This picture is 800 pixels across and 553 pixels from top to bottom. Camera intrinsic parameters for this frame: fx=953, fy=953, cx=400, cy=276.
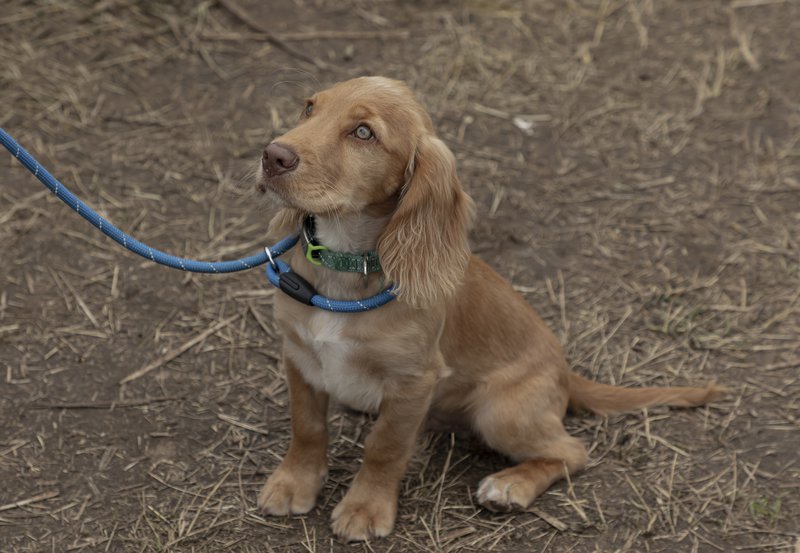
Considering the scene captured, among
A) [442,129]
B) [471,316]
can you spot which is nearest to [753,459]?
[471,316]

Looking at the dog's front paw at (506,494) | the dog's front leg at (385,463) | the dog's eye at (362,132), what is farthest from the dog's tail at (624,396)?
the dog's eye at (362,132)

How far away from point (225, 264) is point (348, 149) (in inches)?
25.3

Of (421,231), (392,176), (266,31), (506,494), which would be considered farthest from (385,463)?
(266,31)

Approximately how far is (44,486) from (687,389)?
2655 millimetres

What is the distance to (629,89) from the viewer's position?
629cm

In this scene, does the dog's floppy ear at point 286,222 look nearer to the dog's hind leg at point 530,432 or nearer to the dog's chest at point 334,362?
the dog's chest at point 334,362

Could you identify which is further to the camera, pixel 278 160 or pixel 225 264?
pixel 225 264

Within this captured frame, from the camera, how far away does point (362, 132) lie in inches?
120

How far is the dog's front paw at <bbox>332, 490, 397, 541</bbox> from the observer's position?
3.50 metres

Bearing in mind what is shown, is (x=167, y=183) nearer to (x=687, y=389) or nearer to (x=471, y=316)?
(x=471, y=316)

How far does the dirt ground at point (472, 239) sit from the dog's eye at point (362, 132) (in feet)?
1.73

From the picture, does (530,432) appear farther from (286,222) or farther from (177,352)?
(177,352)

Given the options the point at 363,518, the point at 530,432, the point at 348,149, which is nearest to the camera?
the point at 348,149

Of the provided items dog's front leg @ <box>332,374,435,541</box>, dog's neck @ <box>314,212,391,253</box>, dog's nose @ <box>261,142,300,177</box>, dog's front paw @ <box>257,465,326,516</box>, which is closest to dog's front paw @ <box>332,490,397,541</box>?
dog's front leg @ <box>332,374,435,541</box>
